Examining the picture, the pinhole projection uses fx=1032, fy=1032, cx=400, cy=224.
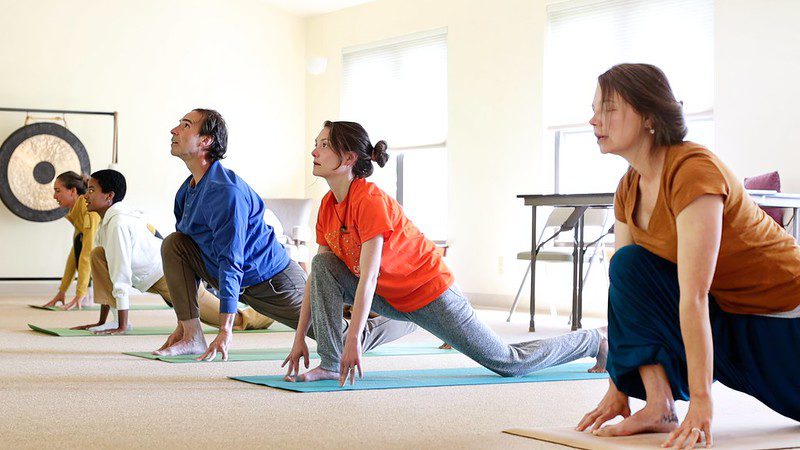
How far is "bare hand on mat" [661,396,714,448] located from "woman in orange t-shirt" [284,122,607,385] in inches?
44.4

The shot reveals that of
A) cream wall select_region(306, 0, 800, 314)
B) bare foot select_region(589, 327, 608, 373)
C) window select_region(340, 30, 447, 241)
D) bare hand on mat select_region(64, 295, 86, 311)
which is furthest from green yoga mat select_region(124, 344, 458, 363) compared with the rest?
window select_region(340, 30, 447, 241)

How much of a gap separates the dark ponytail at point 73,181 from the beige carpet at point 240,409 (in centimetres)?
240

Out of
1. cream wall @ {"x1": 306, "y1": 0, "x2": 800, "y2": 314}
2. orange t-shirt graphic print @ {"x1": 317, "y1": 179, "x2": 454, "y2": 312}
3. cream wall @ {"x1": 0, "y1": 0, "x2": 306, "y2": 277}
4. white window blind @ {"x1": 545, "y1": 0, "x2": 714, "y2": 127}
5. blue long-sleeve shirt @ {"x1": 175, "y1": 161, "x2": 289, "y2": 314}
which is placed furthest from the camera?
cream wall @ {"x1": 0, "y1": 0, "x2": 306, "y2": 277}

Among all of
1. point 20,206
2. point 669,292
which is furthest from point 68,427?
point 20,206

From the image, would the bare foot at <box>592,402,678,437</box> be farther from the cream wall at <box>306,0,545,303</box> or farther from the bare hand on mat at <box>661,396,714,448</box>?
the cream wall at <box>306,0,545,303</box>

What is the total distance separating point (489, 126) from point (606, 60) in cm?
113

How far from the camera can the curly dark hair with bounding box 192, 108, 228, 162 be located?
3684mm

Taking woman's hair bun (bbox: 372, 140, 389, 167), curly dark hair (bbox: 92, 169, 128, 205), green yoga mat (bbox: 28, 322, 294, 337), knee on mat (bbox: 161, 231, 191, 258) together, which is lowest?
green yoga mat (bbox: 28, 322, 294, 337)

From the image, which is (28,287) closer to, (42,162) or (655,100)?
(42,162)

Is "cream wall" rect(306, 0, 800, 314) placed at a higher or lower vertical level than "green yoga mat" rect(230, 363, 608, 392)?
higher

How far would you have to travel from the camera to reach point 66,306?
6.27 metres

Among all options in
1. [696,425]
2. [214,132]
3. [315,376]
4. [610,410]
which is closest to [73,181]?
[214,132]

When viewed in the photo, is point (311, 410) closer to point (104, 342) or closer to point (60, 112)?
point (104, 342)

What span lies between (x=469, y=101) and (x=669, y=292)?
19.0ft
